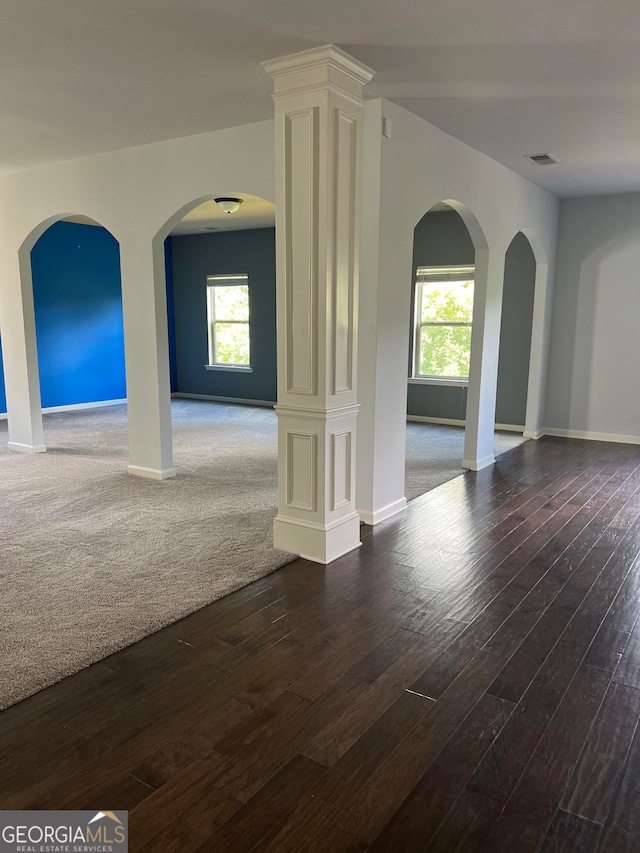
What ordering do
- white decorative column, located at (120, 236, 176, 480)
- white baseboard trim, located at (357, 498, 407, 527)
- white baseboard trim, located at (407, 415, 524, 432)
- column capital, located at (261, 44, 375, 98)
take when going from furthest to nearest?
1. white baseboard trim, located at (407, 415, 524, 432)
2. white decorative column, located at (120, 236, 176, 480)
3. white baseboard trim, located at (357, 498, 407, 527)
4. column capital, located at (261, 44, 375, 98)

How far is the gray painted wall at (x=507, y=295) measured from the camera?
739 centimetres

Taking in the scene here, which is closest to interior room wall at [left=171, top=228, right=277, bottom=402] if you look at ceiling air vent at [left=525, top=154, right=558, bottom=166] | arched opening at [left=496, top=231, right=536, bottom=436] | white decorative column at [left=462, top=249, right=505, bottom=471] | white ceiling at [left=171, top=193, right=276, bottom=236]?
white ceiling at [left=171, top=193, right=276, bottom=236]

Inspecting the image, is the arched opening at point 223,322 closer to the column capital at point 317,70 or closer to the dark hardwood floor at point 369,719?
the column capital at point 317,70

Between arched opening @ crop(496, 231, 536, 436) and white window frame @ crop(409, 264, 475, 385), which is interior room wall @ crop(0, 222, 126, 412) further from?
arched opening @ crop(496, 231, 536, 436)

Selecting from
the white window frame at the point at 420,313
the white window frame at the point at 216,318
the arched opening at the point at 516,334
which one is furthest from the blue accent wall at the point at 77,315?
the arched opening at the point at 516,334

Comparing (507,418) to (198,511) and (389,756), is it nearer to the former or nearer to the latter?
(198,511)

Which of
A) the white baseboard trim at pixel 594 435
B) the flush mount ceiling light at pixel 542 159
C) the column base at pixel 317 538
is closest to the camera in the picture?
the column base at pixel 317 538

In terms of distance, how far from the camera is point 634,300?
6684 millimetres

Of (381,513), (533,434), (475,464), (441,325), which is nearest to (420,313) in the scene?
(441,325)

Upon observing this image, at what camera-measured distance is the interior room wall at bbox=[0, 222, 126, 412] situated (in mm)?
8484

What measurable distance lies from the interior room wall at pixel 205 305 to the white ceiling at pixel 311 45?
4652 millimetres

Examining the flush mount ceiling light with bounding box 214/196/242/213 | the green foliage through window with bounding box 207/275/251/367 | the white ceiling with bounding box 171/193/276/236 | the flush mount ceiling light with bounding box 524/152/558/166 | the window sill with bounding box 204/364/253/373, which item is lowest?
the window sill with bounding box 204/364/253/373

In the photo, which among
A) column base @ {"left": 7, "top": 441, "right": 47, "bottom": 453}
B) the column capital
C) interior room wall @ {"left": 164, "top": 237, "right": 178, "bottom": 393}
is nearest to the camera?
the column capital

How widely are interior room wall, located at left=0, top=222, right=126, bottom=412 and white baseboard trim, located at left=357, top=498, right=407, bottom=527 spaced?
5954mm
